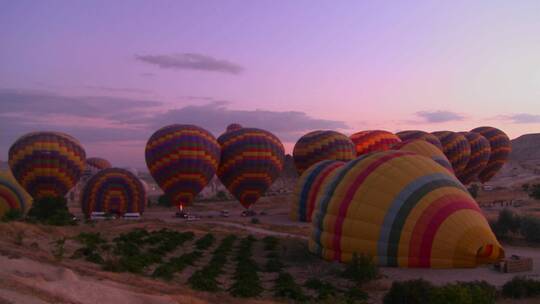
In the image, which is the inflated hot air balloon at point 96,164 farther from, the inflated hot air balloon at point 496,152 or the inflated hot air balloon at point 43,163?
the inflated hot air balloon at point 496,152

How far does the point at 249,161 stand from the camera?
1629 inches

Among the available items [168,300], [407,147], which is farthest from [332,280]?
[407,147]

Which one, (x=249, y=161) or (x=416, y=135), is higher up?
(x=416, y=135)

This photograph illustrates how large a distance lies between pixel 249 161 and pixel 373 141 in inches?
709

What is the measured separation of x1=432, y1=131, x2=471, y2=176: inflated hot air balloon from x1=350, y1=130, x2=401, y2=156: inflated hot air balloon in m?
7.68

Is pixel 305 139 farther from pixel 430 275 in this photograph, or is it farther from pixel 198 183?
pixel 430 275

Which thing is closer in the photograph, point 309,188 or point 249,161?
Result: point 309,188

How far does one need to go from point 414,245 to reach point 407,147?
63.7 feet

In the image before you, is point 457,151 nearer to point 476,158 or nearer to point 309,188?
point 476,158

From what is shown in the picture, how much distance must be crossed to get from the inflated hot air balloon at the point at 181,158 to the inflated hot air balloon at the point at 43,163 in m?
6.10

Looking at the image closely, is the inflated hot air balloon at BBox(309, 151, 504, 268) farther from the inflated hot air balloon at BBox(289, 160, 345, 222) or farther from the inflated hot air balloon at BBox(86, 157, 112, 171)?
the inflated hot air balloon at BBox(86, 157, 112, 171)

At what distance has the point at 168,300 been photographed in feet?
31.5

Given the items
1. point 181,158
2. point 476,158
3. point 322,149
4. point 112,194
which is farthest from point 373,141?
point 112,194

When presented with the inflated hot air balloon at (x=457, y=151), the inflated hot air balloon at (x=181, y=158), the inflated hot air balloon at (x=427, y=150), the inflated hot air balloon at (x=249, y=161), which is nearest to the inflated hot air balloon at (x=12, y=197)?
the inflated hot air balloon at (x=181, y=158)
